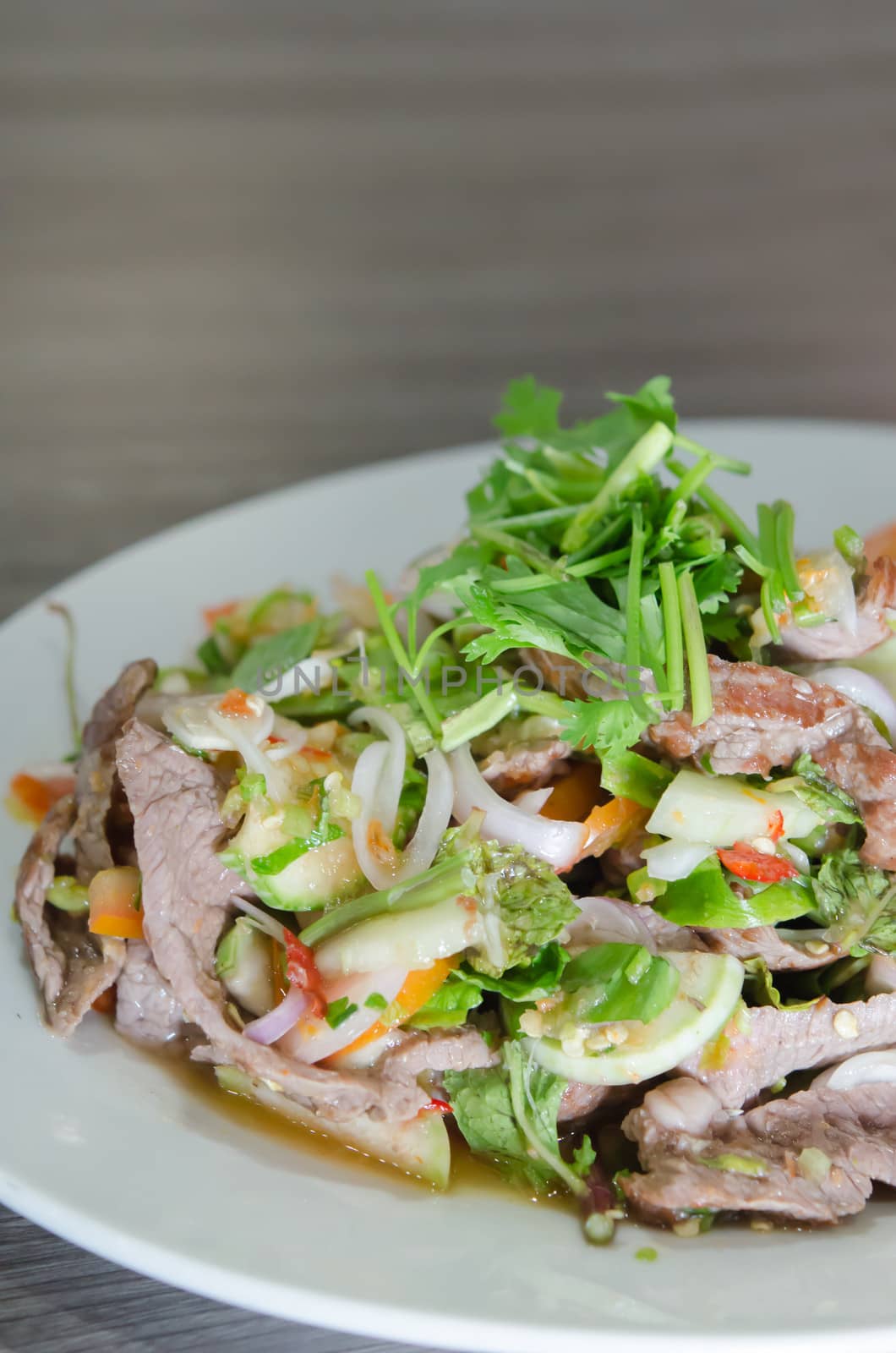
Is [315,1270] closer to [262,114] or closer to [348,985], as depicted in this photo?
[348,985]

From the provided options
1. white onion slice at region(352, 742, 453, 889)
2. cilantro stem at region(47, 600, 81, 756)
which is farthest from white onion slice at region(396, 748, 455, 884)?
cilantro stem at region(47, 600, 81, 756)

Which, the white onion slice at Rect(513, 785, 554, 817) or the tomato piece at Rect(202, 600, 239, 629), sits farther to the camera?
the tomato piece at Rect(202, 600, 239, 629)

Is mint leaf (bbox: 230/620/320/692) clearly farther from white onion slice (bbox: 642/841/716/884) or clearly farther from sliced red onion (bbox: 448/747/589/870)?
white onion slice (bbox: 642/841/716/884)

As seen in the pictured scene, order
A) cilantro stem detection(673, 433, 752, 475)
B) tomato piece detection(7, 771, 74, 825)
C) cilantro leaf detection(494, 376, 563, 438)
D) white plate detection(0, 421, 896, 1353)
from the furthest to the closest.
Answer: cilantro leaf detection(494, 376, 563, 438)
tomato piece detection(7, 771, 74, 825)
cilantro stem detection(673, 433, 752, 475)
white plate detection(0, 421, 896, 1353)

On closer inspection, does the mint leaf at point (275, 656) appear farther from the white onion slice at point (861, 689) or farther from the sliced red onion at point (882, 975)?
the sliced red onion at point (882, 975)

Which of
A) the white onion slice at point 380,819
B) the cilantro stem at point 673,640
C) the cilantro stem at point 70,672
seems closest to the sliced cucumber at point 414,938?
the white onion slice at point 380,819

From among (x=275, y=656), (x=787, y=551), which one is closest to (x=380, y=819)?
(x=275, y=656)

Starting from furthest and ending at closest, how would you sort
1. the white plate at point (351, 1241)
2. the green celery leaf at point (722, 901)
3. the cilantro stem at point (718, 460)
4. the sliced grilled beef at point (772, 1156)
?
1. the cilantro stem at point (718, 460)
2. the green celery leaf at point (722, 901)
3. the sliced grilled beef at point (772, 1156)
4. the white plate at point (351, 1241)

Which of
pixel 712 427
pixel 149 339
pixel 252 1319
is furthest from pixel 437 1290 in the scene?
pixel 149 339
